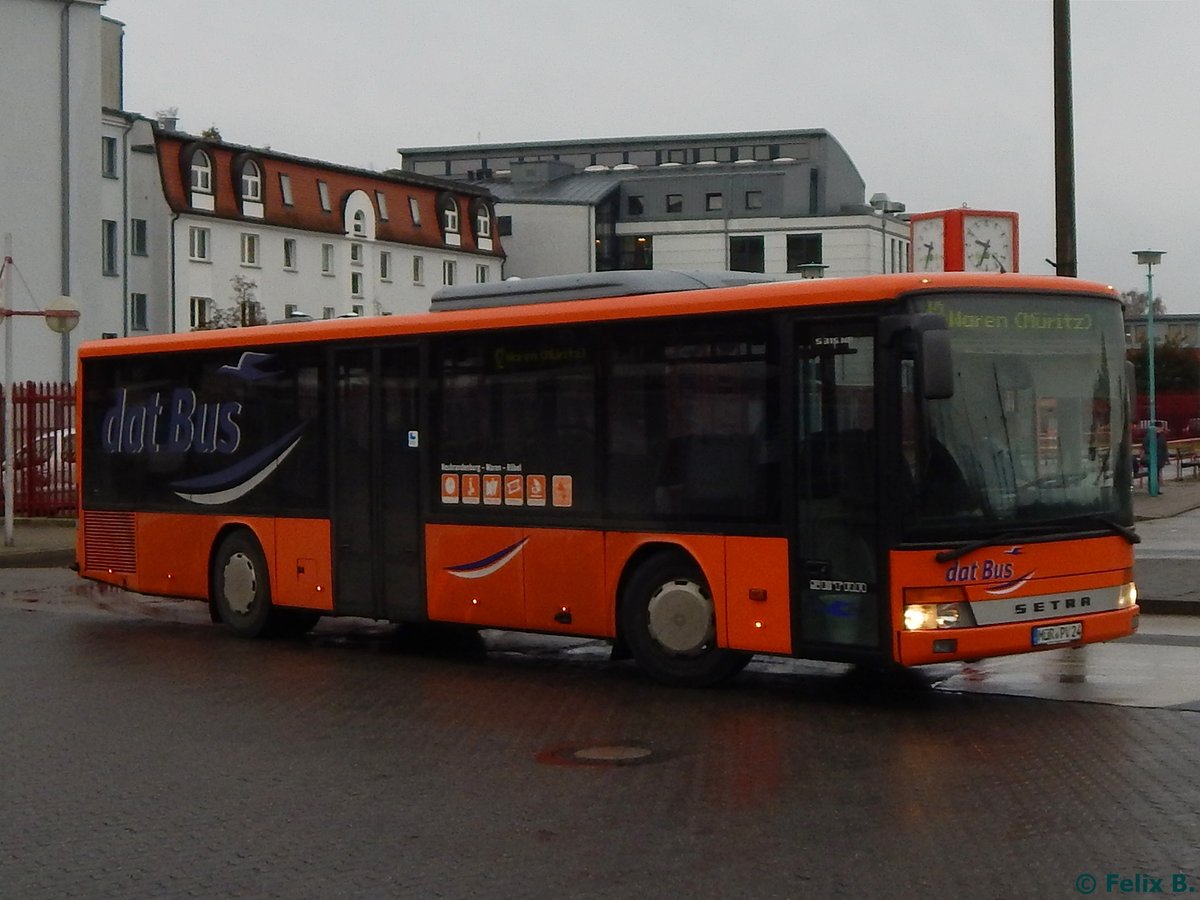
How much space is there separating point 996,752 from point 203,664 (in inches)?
278

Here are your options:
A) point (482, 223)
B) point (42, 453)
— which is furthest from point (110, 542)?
point (482, 223)

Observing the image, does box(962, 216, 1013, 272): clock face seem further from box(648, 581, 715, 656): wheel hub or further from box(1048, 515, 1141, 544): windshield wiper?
box(648, 581, 715, 656): wheel hub

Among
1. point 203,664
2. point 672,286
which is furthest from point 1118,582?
point 203,664

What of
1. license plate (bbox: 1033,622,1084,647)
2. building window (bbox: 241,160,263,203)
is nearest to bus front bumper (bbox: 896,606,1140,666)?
license plate (bbox: 1033,622,1084,647)

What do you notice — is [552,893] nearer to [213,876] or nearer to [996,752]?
[213,876]

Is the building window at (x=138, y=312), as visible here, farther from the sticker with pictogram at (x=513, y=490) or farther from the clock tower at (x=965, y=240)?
the sticker with pictogram at (x=513, y=490)

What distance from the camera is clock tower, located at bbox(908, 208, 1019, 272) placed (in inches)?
981

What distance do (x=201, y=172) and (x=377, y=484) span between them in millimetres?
61671

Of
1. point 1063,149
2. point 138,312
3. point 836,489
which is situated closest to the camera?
point 836,489

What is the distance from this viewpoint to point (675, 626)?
12.5 m

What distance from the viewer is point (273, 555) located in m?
16.0

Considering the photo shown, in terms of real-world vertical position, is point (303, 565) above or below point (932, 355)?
below

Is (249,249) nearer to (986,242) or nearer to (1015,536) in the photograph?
(986,242)

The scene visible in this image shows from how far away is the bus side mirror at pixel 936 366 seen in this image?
10734 mm
